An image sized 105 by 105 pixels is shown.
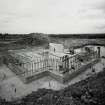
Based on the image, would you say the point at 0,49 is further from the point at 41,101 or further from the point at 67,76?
the point at 41,101

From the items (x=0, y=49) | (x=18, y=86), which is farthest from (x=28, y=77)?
(x=0, y=49)

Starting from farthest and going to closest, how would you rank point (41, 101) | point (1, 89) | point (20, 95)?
1. point (1, 89)
2. point (20, 95)
3. point (41, 101)

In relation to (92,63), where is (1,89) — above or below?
below

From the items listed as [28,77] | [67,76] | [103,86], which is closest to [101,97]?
[103,86]

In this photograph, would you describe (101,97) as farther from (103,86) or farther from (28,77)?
(28,77)

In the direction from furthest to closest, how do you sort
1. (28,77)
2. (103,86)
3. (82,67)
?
(82,67) → (28,77) → (103,86)

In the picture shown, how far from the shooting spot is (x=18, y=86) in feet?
20.5

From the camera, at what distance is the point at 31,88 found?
599 centimetres

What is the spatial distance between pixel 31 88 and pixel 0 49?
861 centimetres

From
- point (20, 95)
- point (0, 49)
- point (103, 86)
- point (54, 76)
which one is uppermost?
point (0, 49)

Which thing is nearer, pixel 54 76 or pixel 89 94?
pixel 89 94

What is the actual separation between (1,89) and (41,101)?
11.3ft

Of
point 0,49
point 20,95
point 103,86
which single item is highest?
point 0,49

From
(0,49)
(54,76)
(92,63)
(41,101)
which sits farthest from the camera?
(0,49)
